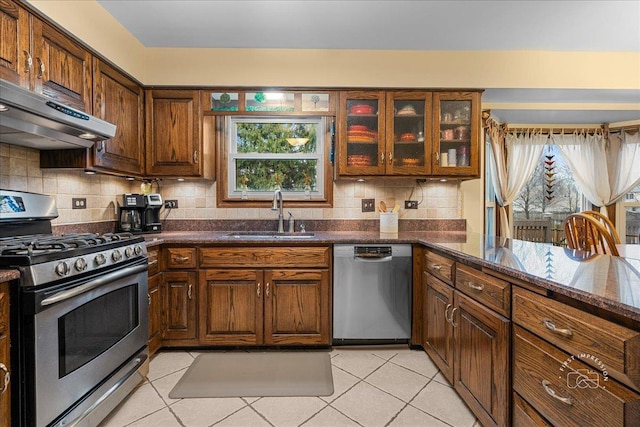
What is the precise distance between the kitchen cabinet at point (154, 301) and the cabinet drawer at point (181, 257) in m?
0.09

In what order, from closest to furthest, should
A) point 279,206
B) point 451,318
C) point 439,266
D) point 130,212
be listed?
point 451,318 < point 439,266 < point 130,212 < point 279,206

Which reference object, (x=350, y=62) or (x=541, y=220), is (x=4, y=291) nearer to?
(x=350, y=62)

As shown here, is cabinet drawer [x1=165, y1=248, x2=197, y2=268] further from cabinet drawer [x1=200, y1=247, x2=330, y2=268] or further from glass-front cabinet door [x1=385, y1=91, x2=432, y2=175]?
glass-front cabinet door [x1=385, y1=91, x2=432, y2=175]

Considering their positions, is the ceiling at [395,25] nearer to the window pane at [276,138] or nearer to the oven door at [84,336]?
the window pane at [276,138]

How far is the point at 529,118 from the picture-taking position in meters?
4.00

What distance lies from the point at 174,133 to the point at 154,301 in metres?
1.36

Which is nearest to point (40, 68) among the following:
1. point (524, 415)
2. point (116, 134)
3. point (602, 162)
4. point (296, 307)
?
point (116, 134)

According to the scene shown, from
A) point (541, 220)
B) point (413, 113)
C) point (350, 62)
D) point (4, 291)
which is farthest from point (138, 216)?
point (541, 220)

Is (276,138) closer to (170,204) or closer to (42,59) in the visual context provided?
(170,204)

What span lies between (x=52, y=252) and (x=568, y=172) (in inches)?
212

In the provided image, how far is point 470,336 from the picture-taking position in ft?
5.50

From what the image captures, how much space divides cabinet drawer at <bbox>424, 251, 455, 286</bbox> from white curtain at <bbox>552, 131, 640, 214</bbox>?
3256mm

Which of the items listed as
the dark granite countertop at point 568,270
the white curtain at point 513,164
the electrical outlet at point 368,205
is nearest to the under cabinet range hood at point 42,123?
the dark granite countertop at point 568,270

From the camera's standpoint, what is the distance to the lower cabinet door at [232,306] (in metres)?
2.50
